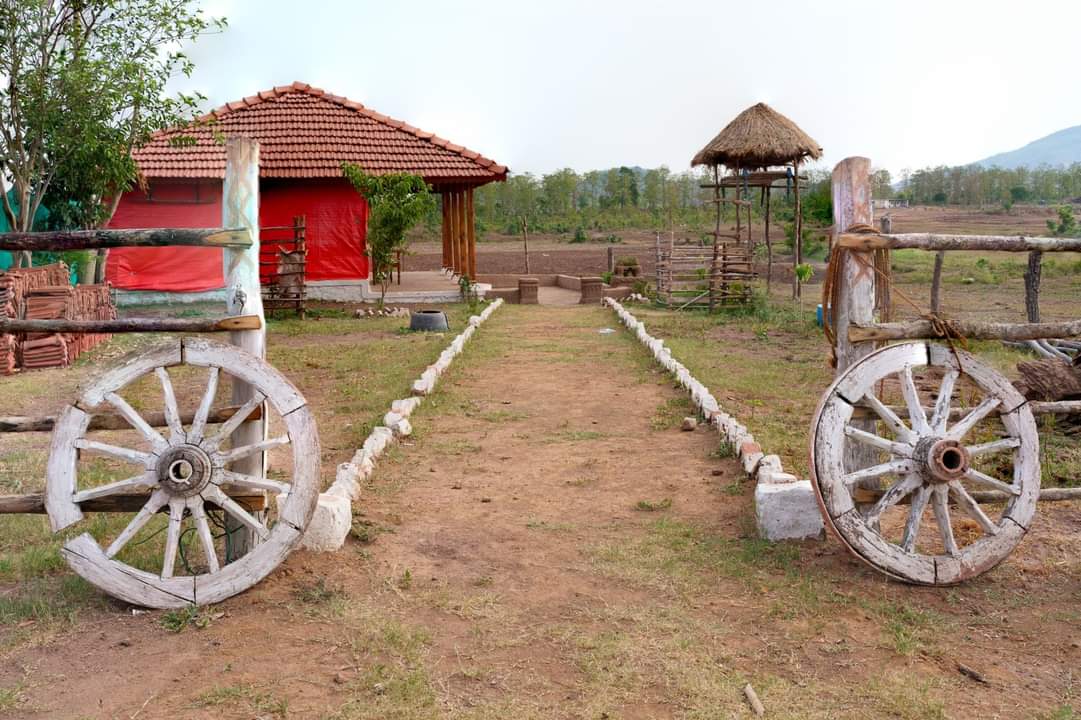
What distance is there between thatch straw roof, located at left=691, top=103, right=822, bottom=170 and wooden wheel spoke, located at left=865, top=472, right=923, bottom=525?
15604 mm

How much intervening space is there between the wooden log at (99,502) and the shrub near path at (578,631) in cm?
39

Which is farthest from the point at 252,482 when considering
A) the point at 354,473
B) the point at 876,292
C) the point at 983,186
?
the point at 983,186

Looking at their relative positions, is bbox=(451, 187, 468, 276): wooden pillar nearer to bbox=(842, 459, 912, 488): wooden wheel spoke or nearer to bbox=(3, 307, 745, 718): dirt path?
bbox=(3, 307, 745, 718): dirt path

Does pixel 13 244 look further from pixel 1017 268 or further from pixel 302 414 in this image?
pixel 1017 268

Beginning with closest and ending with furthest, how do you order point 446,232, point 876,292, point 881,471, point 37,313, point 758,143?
point 881,471 → point 876,292 → point 37,313 → point 758,143 → point 446,232

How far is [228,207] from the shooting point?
4.20 m

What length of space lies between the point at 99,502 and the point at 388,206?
1200 centimetres

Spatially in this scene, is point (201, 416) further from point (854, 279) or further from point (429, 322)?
point (429, 322)

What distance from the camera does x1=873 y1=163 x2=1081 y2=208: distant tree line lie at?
56875mm

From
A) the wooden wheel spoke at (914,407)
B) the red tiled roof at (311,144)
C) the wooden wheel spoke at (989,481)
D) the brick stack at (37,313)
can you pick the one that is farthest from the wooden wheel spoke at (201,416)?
the red tiled roof at (311,144)

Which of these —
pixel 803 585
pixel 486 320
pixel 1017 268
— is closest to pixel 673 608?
pixel 803 585

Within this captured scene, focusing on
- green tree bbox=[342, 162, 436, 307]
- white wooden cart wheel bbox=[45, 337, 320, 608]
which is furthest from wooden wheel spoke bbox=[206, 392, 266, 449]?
green tree bbox=[342, 162, 436, 307]

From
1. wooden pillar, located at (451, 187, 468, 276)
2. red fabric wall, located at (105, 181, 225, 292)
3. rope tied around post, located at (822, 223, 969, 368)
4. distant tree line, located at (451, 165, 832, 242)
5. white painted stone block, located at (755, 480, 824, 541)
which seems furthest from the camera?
distant tree line, located at (451, 165, 832, 242)

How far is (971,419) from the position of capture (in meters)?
4.18
